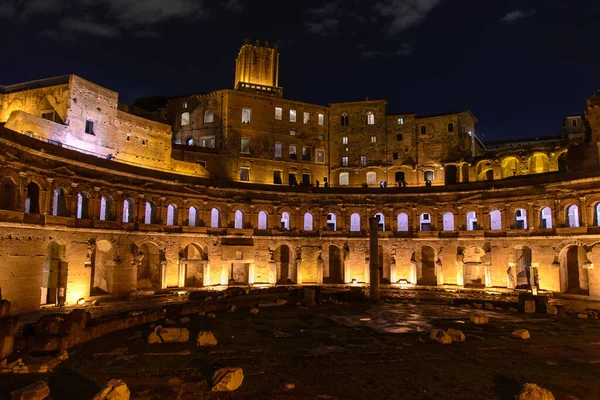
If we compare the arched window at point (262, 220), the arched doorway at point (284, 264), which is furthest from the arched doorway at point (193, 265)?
the arched doorway at point (284, 264)

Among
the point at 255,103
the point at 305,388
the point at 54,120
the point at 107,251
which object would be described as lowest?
the point at 305,388

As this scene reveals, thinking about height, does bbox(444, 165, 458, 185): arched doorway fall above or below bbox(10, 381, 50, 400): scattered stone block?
above

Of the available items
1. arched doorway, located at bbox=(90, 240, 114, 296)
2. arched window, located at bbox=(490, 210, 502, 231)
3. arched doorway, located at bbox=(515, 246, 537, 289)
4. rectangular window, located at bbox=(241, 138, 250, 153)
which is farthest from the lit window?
arched doorway, located at bbox=(90, 240, 114, 296)

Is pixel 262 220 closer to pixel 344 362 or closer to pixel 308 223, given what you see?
pixel 308 223

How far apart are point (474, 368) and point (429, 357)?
183cm

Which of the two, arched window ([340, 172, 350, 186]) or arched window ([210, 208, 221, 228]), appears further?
arched window ([340, 172, 350, 186])

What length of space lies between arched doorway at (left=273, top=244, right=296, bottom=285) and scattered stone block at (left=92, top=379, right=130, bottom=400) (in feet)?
107

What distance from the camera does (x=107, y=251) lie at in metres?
32.9

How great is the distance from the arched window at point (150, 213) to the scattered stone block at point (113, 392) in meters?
26.1

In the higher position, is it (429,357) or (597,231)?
(597,231)

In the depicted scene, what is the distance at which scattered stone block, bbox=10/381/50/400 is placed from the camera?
36.8 feet

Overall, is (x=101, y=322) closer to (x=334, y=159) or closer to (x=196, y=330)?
(x=196, y=330)

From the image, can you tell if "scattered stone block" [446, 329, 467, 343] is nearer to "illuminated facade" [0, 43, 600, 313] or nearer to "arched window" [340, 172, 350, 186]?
"illuminated facade" [0, 43, 600, 313]

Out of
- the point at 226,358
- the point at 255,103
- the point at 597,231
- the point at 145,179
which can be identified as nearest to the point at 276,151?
the point at 255,103
